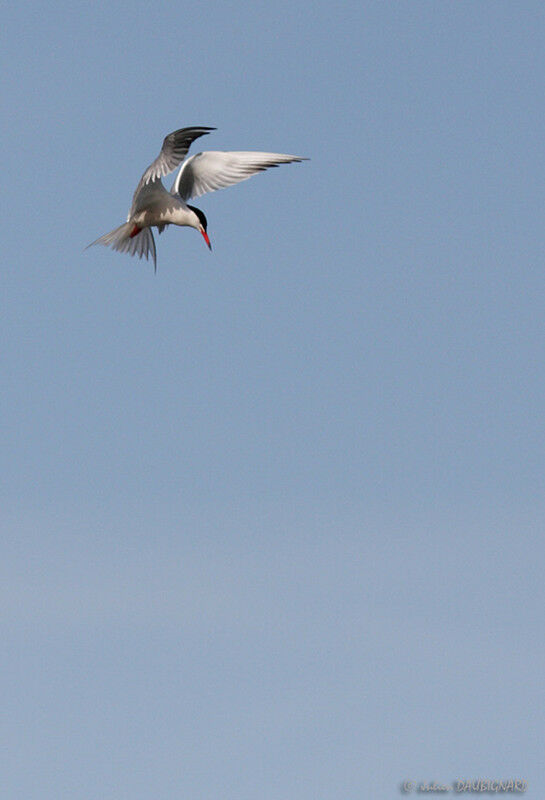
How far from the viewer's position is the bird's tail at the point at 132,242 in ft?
88.0

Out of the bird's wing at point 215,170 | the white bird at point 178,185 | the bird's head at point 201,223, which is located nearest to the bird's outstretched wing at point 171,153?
the white bird at point 178,185

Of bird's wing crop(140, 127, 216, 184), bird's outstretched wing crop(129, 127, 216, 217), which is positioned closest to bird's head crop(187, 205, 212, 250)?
bird's outstretched wing crop(129, 127, 216, 217)

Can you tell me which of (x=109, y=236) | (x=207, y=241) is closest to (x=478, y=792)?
(x=207, y=241)

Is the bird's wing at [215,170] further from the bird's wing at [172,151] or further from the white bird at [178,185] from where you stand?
the bird's wing at [172,151]

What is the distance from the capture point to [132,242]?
88.9ft

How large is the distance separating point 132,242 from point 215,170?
7.80 feet

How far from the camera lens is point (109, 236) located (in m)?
26.9

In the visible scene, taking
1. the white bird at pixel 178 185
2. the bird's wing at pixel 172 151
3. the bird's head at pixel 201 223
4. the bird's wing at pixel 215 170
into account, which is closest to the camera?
the bird's wing at pixel 172 151

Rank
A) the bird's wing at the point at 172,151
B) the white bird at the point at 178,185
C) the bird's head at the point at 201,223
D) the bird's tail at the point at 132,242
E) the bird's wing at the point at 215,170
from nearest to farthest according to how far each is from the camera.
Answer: the bird's wing at the point at 172,151
the white bird at the point at 178,185
the bird's head at the point at 201,223
the bird's wing at the point at 215,170
the bird's tail at the point at 132,242

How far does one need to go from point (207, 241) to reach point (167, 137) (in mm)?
2897

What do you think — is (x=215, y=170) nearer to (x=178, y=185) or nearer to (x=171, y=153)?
(x=178, y=185)

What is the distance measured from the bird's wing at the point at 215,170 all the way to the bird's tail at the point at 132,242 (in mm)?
1148

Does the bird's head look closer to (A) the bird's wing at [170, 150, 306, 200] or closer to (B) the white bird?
(B) the white bird

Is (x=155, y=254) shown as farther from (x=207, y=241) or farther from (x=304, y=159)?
(x=304, y=159)
